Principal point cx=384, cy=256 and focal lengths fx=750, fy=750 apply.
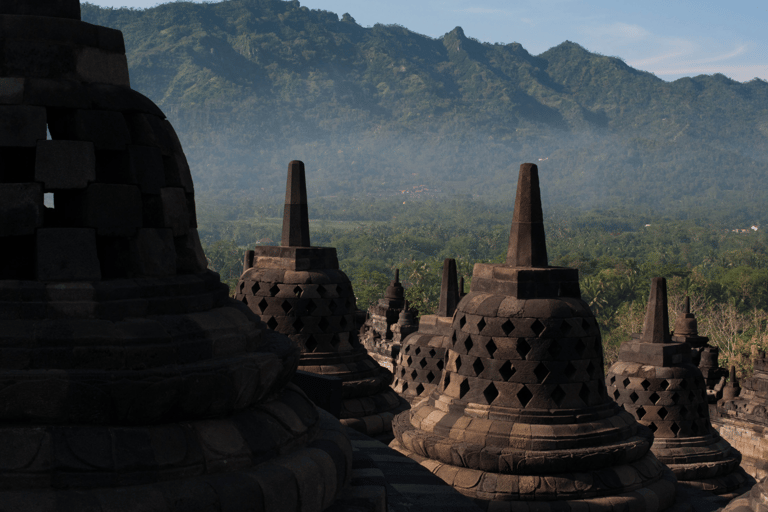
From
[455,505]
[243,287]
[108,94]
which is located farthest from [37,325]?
[243,287]

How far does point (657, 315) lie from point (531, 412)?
662cm

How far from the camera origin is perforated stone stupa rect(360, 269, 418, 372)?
27.4 m

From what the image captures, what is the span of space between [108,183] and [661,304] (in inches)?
471

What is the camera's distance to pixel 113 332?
12.7 feet

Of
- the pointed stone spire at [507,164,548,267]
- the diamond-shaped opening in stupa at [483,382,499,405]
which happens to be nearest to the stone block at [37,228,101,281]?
the diamond-shaped opening in stupa at [483,382,499,405]

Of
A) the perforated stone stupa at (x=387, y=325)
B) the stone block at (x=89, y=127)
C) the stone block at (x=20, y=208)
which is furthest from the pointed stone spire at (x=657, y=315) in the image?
the perforated stone stupa at (x=387, y=325)

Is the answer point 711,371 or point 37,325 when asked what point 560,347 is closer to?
point 37,325

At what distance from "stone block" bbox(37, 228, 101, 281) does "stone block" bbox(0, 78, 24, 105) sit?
2.41 feet

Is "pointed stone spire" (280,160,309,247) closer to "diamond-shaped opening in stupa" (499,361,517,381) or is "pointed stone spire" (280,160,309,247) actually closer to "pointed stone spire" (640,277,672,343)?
"diamond-shaped opening in stupa" (499,361,517,381)

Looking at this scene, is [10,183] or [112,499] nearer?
[112,499]

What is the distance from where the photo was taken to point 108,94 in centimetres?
436

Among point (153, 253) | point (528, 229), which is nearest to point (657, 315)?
point (528, 229)

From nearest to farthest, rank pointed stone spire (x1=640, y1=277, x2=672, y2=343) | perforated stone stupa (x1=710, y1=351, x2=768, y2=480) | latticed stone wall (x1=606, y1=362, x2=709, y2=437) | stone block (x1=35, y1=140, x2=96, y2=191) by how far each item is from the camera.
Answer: stone block (x1=35, y1=140, x2=96, y2=191) → latticed stone wall (x1=606, y1=362, x2=709, y2=437) → pointed stone spire (x1=640, y1=277, x2=672, y2=343) → perforated stone stupa (x1=710, y1=351, x2=768, y2=480)

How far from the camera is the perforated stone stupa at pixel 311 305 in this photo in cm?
1170
